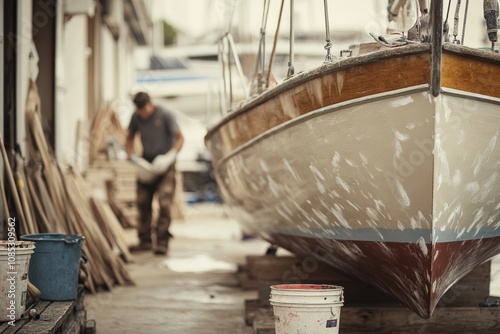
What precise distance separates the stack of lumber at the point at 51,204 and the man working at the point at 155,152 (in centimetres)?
251

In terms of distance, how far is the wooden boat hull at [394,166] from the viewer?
155 inches

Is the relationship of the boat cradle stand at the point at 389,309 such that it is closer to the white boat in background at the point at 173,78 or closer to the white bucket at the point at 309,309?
the white bucket at the point at 309,309

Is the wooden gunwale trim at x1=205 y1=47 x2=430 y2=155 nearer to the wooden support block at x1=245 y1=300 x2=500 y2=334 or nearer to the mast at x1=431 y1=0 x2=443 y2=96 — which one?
the mast at x1=431 y1=0 x2=443 y2=96

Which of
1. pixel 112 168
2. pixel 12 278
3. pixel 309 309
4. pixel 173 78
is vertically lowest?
pixel 173 78

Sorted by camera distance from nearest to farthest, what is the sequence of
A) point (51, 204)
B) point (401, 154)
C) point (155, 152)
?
point (401, 154), point (51, 204), point (155, 152)

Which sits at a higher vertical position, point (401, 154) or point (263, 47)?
point (263, 47)

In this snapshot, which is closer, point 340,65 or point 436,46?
point 436,46

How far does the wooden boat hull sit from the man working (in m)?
4.49

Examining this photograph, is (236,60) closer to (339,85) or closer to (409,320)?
(339,85)

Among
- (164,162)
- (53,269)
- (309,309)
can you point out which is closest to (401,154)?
(309,309)

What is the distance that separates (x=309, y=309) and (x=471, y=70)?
1.33 m

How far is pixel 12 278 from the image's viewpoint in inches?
155

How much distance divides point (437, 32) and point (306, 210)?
1552 millimetres

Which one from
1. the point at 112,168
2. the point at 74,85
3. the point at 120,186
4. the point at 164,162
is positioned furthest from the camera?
the point at 120,186
